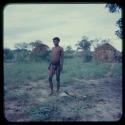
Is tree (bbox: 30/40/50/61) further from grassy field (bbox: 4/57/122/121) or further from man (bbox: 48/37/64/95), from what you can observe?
man (bbox: 48/37/64/95)

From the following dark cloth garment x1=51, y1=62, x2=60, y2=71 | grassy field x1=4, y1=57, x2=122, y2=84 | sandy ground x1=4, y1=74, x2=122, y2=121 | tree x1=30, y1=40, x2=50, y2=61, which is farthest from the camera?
tree x1=30, y1=40, x2=50, y2=61

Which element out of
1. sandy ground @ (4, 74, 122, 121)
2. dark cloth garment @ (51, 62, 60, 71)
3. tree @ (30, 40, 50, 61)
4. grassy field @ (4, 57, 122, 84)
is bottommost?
sandy ground @ (4, 74, 122, 121)

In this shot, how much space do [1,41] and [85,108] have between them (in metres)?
3.00

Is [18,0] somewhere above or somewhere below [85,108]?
above

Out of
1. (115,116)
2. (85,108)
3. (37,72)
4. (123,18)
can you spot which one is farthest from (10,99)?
(37,72)

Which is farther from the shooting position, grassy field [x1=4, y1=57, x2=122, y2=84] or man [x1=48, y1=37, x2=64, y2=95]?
grassy field [x1=4, y1=57, x2=122, y2=84]

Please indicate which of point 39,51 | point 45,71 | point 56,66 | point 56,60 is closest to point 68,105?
point 56,66

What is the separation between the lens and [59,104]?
6.05 m

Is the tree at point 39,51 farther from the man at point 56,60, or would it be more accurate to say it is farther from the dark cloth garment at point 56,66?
the dark cloth garment at point 56,66

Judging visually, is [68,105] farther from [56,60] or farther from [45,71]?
[45,71]

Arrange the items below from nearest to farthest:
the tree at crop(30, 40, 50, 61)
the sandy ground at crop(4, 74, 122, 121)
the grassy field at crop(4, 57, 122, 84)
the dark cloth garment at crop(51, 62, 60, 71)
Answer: the sandy ground at crop(4, 74, 122, 121), the dark cloth garment at crop(51, 62, 60, 71), the grassy field at crop(4, 57, 122, 84), the tree at crop(30, 40, 50, 61)

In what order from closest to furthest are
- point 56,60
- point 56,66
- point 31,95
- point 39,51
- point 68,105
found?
point 68,105
point 56,66
point 56,60
point 31,95
point 39,51


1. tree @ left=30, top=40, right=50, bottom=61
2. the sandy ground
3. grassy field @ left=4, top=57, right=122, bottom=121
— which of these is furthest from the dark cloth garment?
tree @ left=30, top=40, right=50, bottom=61

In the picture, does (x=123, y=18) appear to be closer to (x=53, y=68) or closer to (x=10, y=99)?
(x=53, y=68)
